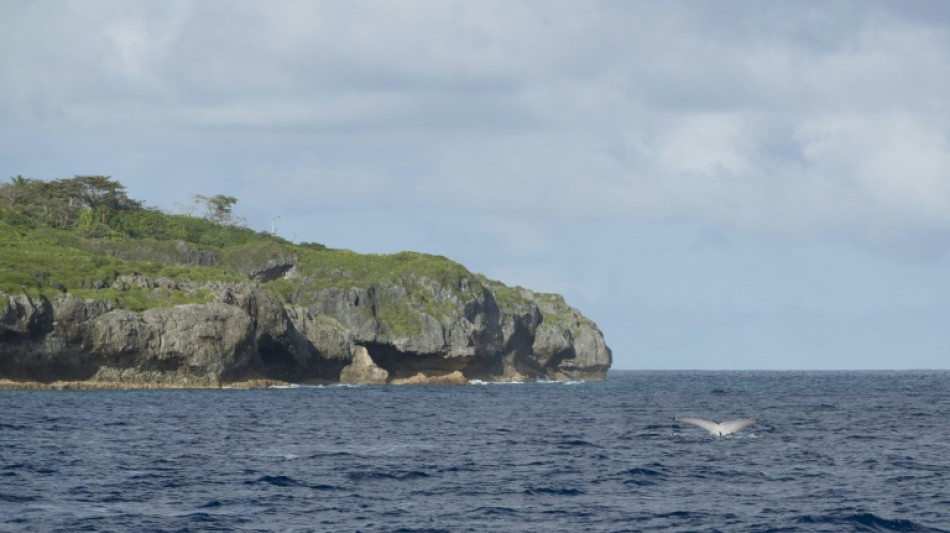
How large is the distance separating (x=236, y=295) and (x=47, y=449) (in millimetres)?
75445

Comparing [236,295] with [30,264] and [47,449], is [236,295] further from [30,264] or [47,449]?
[47,449]

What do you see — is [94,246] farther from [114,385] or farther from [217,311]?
[114,385]

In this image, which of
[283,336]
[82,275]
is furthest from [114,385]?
[283,336]

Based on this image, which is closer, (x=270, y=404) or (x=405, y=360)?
(x=270, y=404)

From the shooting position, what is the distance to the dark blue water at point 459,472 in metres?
32.0

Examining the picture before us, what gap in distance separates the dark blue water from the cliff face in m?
33.4

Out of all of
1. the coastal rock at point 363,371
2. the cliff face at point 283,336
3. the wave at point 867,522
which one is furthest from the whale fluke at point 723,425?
the coastal rock at point 363,371

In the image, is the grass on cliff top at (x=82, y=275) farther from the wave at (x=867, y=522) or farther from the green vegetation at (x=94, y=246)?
the wave at (x=867, y=522)

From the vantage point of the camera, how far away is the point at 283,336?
126562mm

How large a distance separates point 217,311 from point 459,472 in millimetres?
79417

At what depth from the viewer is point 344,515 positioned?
107 ft

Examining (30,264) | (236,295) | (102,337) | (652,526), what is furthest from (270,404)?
(652,526)

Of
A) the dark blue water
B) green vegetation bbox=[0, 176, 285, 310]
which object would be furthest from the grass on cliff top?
the dark blue water

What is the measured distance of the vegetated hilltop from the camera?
4296 inches
